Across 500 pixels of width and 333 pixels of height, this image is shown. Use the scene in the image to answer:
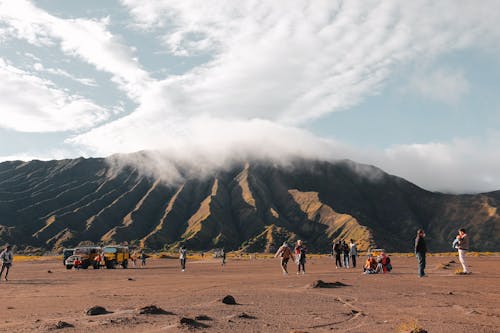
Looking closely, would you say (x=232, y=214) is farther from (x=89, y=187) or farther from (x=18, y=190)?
(x=18, y=190)

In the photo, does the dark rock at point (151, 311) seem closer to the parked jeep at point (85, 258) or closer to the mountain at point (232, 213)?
the parked jeep at point (85, 258)

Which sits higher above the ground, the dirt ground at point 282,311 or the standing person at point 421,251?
the standing person at point 421,251

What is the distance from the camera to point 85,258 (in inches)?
1624

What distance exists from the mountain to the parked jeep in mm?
95207

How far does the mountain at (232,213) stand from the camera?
14570 cm

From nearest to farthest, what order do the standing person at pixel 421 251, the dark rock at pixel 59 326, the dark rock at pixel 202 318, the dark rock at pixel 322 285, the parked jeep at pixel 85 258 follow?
1. the dark rock at pixel 59 326
2. the dark rock at pixel 202 318
3. the dark rock at pixel 322 285
4. the standing person at pixel 421 251
5. the parked jeep at pixel 85 258

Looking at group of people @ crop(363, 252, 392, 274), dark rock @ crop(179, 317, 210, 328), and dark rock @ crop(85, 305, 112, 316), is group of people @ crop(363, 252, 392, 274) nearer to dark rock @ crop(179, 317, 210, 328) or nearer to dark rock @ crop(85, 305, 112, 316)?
dark rock @ crop(85, 305, 112, 316)

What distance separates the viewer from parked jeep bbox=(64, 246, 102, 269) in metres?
40.8

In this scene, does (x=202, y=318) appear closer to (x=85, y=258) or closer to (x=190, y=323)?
(x=190, y=323)

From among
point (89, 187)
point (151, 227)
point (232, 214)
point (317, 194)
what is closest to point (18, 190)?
point (89, 187)

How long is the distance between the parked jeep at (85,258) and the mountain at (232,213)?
312ft

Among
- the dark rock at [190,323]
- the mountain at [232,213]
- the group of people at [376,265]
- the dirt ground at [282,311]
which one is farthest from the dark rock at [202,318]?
the mountain at [232,213]

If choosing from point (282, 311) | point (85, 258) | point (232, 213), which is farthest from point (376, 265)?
point (232, 213)

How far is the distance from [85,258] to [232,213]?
416ft
